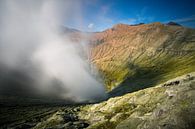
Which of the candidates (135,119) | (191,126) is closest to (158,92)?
(135,119)

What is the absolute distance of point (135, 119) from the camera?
121812mm

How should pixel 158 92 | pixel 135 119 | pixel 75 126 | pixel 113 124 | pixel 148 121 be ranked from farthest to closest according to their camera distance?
pixel 158 92 < pixel 75 126 < pixel 113 124 < pixel 135 119 < pixel 148 121

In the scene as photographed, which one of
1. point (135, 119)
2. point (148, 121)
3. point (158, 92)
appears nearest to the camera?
point (148, 121)

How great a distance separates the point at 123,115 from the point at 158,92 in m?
48.7

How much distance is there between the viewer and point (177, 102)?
107250 mm

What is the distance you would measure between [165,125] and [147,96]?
10602 cm

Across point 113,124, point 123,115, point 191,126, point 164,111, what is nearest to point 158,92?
point 123,115

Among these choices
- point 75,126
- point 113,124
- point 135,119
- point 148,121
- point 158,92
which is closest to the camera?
point 148,121

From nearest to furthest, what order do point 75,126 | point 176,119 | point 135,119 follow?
point 176,119 → point 135,119 → point 75,126

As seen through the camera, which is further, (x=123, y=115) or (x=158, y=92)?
(x=158, y=92)

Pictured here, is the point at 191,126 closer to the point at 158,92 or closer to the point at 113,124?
the point at 113,124

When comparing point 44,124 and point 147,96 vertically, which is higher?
point 147,96

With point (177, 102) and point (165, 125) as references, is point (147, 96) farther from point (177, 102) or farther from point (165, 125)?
point (165, 125)

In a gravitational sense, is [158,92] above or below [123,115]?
above
